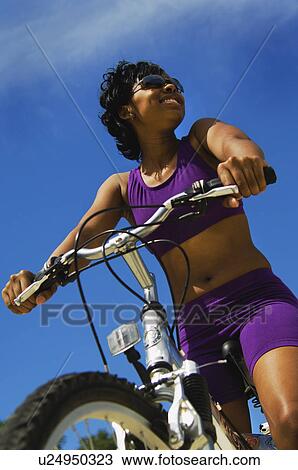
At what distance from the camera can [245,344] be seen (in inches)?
114

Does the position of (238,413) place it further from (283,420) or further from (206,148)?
(206,148)

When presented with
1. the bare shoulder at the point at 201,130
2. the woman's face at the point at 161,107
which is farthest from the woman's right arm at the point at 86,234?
the bare shoulder at the point at 201,130

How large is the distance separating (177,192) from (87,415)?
1661 millimetres

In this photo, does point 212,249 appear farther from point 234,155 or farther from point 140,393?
point 140,393

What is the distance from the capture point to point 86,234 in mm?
3455

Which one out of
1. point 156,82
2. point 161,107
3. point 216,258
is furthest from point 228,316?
A: point 156,82

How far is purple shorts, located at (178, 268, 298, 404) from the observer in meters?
3.01

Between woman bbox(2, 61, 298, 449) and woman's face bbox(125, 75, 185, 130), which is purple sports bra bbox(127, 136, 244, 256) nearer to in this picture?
woman bbox(2, 61, 298, 449)

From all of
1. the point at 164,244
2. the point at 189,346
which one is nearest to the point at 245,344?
the point at 189,346

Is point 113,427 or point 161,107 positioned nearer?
point 113,427

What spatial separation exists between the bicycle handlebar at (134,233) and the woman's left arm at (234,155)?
0.03 metres

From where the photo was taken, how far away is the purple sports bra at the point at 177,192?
3287mm

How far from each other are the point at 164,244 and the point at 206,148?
54cm
